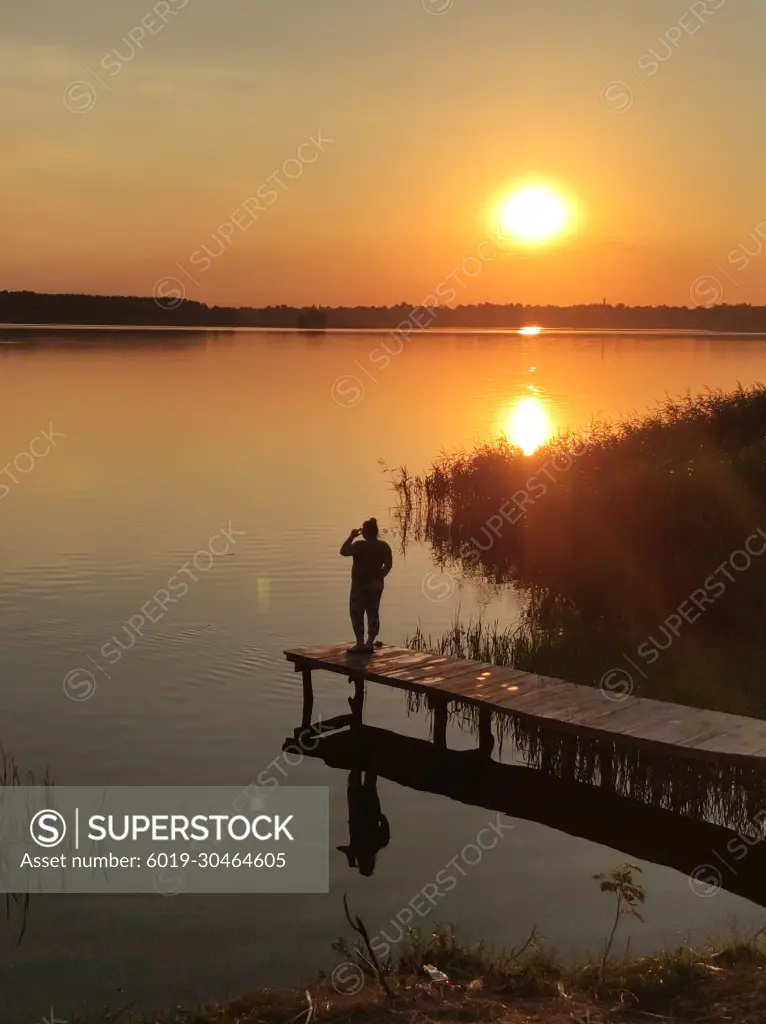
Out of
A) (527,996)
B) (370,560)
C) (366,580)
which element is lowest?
(527,996)

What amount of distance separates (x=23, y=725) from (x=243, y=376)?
96185mm

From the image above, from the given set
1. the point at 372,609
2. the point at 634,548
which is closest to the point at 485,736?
the point at 372,609

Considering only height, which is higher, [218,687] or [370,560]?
[370,560]

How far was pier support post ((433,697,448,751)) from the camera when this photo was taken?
17.6 metres

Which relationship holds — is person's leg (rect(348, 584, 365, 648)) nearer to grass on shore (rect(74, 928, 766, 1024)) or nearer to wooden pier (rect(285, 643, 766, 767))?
wooden pier (rect(285, 643, 766, 767))

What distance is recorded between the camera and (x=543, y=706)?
16.0 m

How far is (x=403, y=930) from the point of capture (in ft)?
39.5

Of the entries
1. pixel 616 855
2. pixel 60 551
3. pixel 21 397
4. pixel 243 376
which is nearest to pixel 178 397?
pixel 21 397

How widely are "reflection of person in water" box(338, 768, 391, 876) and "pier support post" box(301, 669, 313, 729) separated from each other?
6.32ft

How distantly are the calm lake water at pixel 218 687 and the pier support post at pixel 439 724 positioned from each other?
23.1 inches

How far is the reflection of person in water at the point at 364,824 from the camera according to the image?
13953 mm

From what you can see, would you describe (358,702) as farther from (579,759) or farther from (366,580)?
(579,759)

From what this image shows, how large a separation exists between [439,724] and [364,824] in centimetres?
292

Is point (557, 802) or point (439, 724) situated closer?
point (557, 802)
